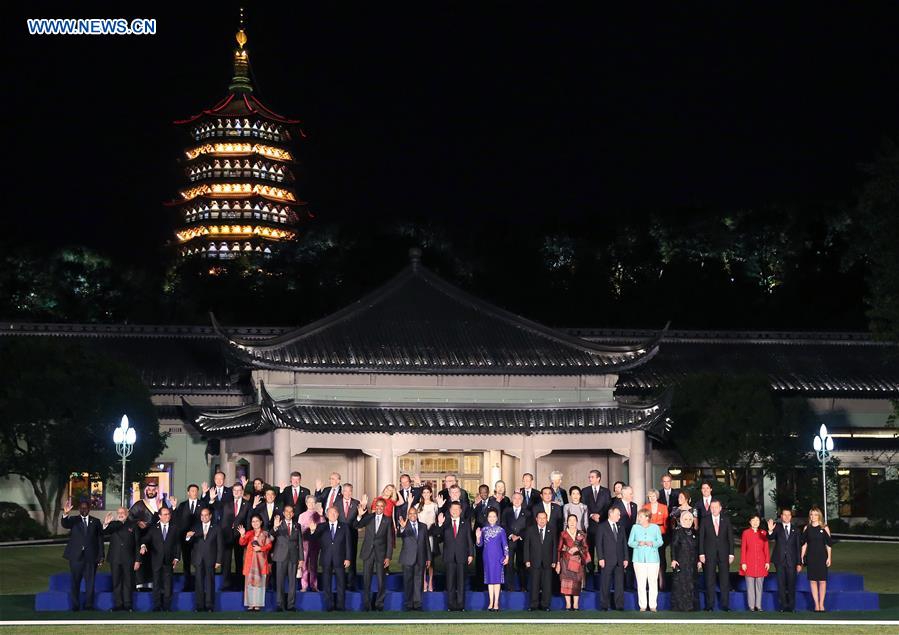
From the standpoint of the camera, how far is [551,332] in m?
44.0

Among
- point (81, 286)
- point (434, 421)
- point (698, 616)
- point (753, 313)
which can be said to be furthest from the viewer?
point (81, 286)

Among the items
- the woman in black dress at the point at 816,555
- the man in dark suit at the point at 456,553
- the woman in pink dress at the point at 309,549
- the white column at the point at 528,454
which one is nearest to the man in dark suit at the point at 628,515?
A: the man in dark suit at the point at 456,553

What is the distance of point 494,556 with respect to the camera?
75.9 feet

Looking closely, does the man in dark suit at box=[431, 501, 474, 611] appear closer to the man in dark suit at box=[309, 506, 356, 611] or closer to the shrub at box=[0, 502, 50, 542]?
the man in dark suit at box=[309, 506, 356, 611]

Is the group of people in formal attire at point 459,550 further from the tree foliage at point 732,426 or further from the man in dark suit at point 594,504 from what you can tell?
the tree foliage at point 732,426

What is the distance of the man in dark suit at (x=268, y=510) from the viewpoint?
2352 centimetres

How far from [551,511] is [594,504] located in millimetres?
1578

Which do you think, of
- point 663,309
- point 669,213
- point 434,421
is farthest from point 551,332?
point 669,213

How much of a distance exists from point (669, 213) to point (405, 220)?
15.0 metres

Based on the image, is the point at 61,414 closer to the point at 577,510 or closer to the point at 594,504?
the point at 594,504

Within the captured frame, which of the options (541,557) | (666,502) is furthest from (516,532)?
(666,502)

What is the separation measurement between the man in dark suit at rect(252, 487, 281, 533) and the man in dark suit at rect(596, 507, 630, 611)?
487cm

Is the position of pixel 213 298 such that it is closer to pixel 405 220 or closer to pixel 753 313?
pixel 405 220

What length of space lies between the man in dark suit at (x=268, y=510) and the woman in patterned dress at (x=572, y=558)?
432 centimetres
